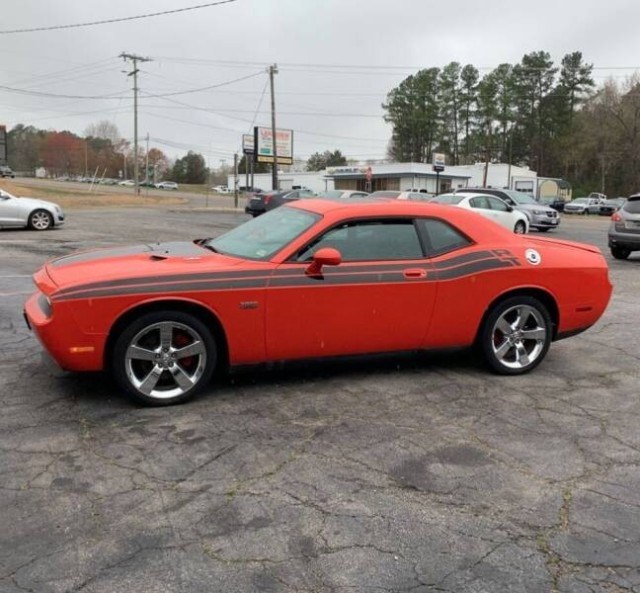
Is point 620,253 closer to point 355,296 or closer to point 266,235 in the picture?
A: point 355,296

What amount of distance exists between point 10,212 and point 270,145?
36.1 m

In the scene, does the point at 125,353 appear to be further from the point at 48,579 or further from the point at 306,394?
the point at 48,579

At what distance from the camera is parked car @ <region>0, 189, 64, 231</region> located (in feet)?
57.9

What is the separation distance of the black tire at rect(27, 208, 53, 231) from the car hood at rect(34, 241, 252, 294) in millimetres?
14714

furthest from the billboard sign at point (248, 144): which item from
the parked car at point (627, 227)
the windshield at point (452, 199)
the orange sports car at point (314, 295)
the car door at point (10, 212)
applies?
the orange sports car at point (314, 295)

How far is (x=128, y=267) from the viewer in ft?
14.3

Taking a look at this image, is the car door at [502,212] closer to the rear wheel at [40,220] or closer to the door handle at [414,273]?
the rear wheel at [40,220]

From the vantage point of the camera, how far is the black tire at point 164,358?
4160 mm

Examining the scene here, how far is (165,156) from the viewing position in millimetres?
145500

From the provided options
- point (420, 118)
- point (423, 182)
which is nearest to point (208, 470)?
point (423, 182)

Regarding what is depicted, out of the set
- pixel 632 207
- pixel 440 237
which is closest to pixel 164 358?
pixel 440 237

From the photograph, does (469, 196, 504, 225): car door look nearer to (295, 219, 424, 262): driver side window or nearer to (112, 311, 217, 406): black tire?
(295, 219, 424, 262): driver side window

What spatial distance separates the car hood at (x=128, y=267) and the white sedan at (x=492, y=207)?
16.5m

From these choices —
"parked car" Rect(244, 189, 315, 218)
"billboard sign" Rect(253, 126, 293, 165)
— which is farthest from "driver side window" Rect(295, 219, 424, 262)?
"billboard sign" Rect(253, 126, 293, 165)
